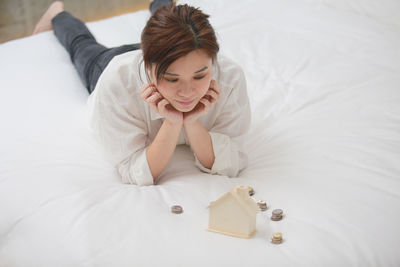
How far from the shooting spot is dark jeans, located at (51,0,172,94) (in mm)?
1964

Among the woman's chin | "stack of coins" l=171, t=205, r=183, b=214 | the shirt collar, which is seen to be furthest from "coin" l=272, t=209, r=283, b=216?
the shirt collar

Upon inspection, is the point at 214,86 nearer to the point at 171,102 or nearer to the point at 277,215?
the point at 171,102

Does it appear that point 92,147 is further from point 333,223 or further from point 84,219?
point 333,223

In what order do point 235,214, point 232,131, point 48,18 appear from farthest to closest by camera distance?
point 48,18, point 232,131, point 235,214

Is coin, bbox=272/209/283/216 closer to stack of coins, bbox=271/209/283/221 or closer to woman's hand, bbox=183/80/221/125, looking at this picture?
stack of coins, bbox=271/209/283/221

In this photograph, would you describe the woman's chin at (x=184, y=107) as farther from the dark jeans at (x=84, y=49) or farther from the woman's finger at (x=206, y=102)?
the dark jeans at (x=84, y=49)

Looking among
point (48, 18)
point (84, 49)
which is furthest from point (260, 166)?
point (48, 18)

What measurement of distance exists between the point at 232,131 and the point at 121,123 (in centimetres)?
32

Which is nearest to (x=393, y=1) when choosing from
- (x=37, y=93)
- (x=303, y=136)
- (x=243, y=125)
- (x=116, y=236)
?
(x=303, y=136)

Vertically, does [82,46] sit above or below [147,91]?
below

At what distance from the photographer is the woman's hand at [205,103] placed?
134cm

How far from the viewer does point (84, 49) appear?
2158 mm

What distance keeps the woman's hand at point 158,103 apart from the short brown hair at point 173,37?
0.08 meters

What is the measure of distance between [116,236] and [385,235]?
595mm
